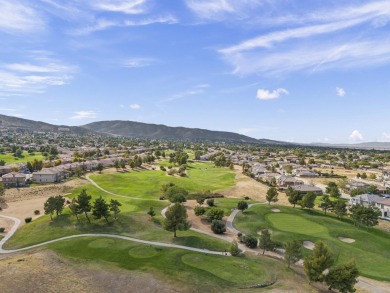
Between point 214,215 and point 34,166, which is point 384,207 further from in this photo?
point 34,166

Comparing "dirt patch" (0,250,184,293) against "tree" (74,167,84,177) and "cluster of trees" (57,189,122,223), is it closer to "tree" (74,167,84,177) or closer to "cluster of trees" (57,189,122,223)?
"cluster of trees" (57,189,122,223)

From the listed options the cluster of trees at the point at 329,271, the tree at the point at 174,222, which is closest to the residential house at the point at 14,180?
the tree at the point at 174,222

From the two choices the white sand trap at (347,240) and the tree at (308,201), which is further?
the tree at (308,201)

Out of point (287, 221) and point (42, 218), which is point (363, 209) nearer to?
point (287, 221)

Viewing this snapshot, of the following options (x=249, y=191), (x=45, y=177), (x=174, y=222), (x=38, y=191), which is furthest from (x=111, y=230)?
(x=45, y=177)

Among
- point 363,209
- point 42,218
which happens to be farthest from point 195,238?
point 363,209

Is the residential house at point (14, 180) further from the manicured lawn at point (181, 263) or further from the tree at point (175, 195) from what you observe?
the manicured lawn at point (181, 263)

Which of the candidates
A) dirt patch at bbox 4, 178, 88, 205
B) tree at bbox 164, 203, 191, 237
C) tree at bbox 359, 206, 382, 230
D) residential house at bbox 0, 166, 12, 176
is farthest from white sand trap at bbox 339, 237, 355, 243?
residential house at bbox 0, 166, 12, 176
